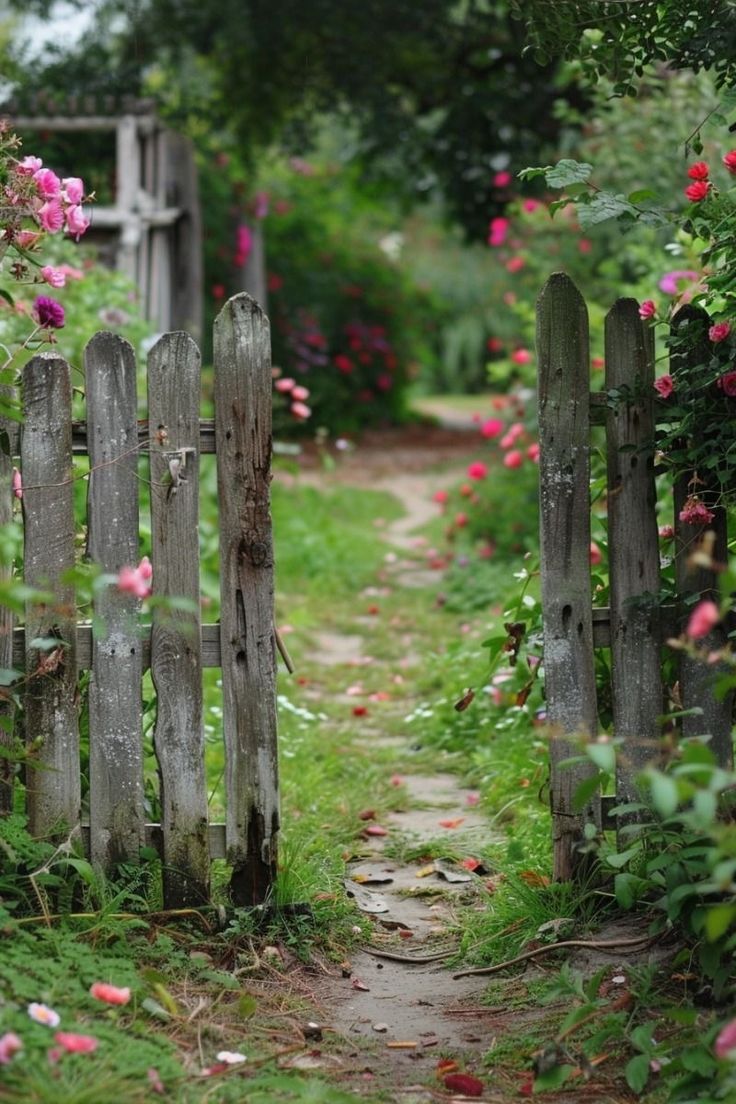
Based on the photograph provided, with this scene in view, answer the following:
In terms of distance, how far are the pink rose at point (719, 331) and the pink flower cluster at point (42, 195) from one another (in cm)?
158

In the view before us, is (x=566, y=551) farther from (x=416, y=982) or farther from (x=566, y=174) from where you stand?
(x=416, y=982)

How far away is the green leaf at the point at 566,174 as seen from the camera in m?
3.05

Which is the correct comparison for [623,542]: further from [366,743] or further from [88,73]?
[88,73]

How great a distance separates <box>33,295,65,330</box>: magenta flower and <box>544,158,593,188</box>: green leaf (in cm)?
122

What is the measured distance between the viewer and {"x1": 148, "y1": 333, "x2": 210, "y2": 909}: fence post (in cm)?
314

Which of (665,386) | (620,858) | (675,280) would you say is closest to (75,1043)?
(620,858)

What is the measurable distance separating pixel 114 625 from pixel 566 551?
1156 mm

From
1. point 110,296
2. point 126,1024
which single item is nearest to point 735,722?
point 126,1024

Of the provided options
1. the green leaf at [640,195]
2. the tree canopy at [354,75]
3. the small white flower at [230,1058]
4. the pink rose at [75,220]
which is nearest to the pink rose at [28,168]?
the pink rose at [75,220]

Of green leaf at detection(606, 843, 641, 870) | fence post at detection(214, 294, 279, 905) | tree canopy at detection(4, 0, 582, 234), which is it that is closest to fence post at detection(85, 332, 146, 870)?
fence post at detection(214, 294, 279, 905)

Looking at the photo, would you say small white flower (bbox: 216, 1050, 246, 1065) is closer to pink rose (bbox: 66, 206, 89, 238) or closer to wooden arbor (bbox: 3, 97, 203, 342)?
pink rose (bbox: 66, 206, 89, 238)

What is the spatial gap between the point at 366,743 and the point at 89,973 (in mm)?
2682

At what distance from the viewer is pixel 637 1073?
249 centimetres

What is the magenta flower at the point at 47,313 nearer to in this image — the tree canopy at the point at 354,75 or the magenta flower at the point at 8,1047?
the magenta flower at the point at 8,1047
